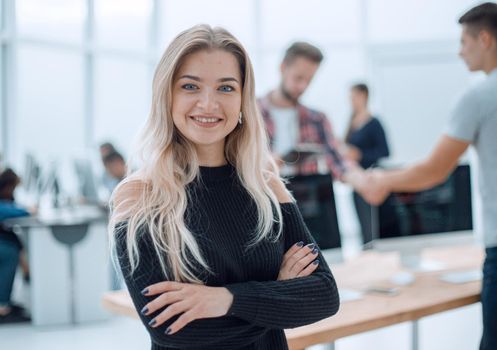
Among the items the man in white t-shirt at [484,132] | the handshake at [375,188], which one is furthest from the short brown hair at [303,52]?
the man in white t-shirt at [484,132]

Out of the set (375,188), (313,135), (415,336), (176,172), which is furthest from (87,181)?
(176,172)

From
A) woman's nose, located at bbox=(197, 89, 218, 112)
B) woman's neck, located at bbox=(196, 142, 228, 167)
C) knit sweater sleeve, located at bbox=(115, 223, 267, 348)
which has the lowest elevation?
knit sweater sleeve, located at bbox=(115, 223, 267, 348)

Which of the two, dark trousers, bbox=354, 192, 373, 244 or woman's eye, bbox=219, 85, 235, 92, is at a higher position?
woman's eye, bbox=219, 85, 235, 92

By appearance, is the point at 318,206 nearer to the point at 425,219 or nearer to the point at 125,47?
the point at 425,219

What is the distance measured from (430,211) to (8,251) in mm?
3544

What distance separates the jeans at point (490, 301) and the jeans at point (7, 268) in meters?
3.94

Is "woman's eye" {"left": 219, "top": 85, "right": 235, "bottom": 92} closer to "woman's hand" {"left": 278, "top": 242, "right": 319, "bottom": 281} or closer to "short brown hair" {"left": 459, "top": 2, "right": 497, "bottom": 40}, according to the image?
"woman's hand" {"left": 278, "top": 242, "right": 319, "bottom": 281}

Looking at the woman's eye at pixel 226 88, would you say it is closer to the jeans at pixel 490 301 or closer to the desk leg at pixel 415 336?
the jeans at pixel 490 301

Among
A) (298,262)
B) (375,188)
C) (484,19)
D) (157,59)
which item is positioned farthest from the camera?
(157,59)

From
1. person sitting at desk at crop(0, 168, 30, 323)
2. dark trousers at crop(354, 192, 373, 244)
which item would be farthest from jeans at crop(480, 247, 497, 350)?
person sitting at desk at crop(0, 168, 30, 323)

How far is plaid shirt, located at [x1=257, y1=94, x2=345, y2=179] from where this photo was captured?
124 inches

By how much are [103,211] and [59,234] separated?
72 cm

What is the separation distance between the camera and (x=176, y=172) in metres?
1.54

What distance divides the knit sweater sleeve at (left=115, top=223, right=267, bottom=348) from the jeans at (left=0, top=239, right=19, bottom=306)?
388 centimetres
